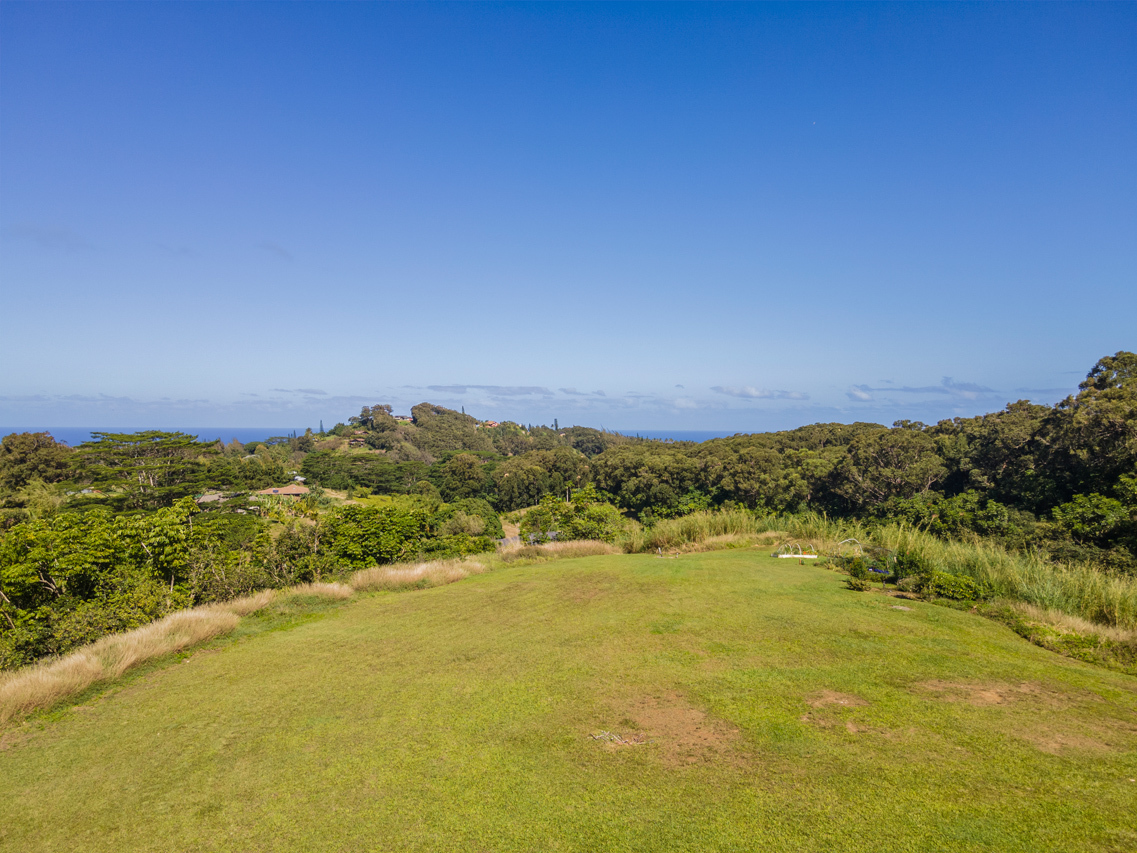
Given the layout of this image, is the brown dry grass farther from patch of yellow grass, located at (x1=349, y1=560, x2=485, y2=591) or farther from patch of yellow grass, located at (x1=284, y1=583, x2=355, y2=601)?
patch of yellow grass, located at (x1=284, y1=583, x2=355, y2=601)

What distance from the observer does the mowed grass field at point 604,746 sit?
3.62 m

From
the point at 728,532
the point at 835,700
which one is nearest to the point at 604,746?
the point at 835,700

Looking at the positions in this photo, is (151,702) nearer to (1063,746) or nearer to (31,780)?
(31,780)

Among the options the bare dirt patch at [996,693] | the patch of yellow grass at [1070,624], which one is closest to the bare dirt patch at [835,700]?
the bare dirt patch at [996,693]

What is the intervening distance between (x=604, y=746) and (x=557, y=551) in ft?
37.1

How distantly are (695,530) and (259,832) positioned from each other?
1464cm

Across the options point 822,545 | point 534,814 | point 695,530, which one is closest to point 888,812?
point 534,814

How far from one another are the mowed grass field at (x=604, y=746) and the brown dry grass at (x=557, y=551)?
7288 mm

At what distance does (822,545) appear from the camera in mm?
14531

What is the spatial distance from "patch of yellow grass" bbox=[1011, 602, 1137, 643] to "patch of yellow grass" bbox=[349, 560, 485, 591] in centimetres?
1049

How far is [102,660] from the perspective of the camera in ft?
22.2

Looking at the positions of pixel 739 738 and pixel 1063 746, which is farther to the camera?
pixel 739 738

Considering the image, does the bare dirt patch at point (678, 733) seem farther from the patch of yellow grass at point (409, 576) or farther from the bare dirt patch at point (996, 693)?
the patch of yellow grass at point (409, 576)

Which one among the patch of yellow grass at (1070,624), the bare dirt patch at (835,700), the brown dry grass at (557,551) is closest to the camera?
the bare dirt patch at (835,700)
